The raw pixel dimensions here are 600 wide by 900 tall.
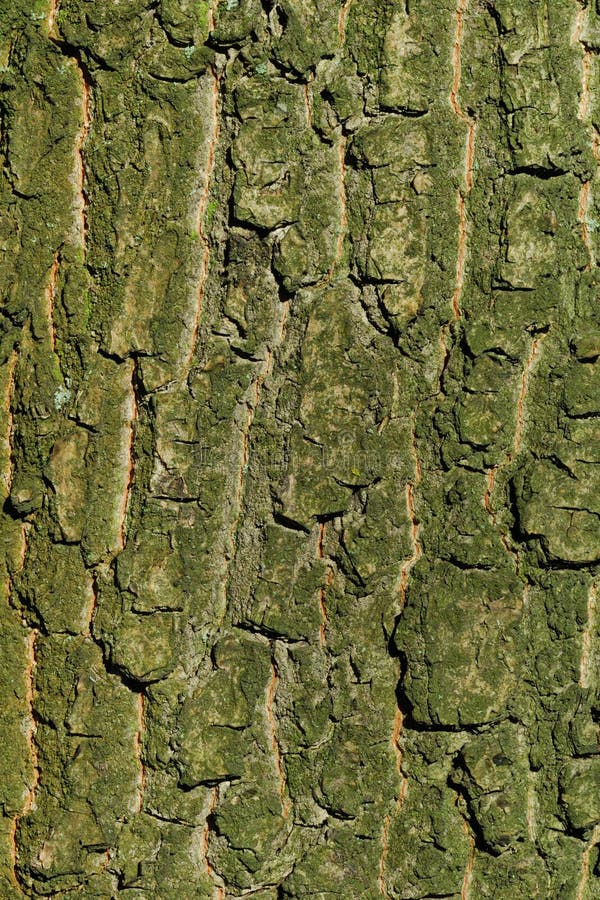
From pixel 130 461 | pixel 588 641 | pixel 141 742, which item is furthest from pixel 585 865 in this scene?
pixel 130 461

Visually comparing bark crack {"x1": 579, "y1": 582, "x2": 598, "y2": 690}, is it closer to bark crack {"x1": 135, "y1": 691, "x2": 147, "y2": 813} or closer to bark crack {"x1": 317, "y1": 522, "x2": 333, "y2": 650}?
bark crack {"x1": 317, "y1": 522, "x2": 333, "y2": 650}

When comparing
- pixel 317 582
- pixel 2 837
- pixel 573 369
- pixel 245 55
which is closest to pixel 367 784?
pixel 317 582

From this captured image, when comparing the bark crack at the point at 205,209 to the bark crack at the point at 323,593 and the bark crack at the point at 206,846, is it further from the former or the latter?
the bark crack at the point at 206,846

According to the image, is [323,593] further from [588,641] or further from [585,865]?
[585,865]

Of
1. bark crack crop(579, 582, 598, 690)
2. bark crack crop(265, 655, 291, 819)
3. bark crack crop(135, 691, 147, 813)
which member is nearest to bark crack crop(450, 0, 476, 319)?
bark crack crop(579, 582, 598, 690)

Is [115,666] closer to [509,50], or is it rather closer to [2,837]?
[2,837]

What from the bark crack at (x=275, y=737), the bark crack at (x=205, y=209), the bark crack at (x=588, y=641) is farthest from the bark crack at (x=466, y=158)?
the bark crack at (x=275, y=737)

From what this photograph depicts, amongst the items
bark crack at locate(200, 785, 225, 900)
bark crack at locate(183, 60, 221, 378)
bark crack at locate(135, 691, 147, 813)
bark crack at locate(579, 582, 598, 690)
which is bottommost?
bark crack at locate(200, 785, 225, 900)

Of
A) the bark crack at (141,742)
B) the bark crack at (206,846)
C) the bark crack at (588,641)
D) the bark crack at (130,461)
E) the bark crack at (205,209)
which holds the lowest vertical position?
the bark crack at (206,846)
